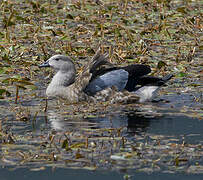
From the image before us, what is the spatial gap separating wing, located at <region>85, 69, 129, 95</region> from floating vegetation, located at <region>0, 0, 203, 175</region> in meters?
0.38

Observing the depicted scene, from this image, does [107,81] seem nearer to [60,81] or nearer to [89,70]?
[89,70]

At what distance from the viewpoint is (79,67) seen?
14070 mm

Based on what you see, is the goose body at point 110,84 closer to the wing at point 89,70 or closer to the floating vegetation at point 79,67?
the wing at point 89,70

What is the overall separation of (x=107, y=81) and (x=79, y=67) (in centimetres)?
221

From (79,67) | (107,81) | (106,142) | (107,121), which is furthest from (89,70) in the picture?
(106,142)

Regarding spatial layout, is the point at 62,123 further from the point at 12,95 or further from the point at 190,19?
the point at 190,19

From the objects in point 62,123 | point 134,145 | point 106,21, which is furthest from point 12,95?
point 106,21

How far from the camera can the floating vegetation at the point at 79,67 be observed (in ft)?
27.5

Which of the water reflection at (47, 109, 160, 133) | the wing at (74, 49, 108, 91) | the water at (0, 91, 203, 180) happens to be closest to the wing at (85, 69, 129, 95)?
the wing at (74, 49, 108, 91)

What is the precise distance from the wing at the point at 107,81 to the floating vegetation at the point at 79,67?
1.26 ft

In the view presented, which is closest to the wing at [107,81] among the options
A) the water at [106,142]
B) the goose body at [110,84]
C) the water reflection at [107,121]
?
the goose body at [110,84]

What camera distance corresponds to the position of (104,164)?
8.09 m

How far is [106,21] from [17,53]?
3698mm

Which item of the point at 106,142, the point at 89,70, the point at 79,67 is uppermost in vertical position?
the point at 89,70
